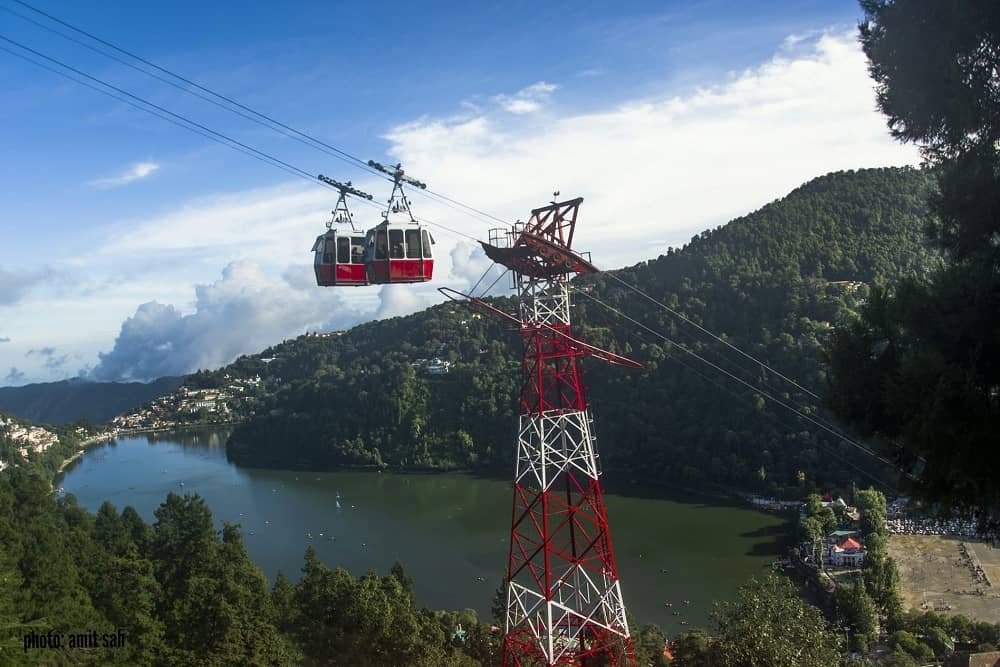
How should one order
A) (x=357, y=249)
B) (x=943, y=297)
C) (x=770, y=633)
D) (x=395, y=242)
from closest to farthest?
(x=943, y=297) → (x=770, y=633) → (x=395, y=242) → (x=357, y=249)

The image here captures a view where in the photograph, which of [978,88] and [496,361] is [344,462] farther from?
[978,88]

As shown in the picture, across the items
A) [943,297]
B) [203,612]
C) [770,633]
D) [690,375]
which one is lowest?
[203,612]

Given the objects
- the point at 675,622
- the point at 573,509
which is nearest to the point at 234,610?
the point at 573,509

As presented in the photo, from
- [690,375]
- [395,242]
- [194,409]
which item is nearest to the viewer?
[395,242]

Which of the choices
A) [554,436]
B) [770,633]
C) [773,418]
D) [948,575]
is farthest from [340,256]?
[773,418]

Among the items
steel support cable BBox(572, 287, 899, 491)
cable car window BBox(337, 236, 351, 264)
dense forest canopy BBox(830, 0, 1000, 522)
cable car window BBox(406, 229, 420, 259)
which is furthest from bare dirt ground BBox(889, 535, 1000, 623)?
cable car window BBox(337, 236, 351, 264)

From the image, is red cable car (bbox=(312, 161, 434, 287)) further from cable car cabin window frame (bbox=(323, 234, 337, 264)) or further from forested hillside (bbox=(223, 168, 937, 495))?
forested hillside (bbox=(223, 168, 937, 495))

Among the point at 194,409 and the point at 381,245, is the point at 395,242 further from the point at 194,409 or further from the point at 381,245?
the point at 194,409
